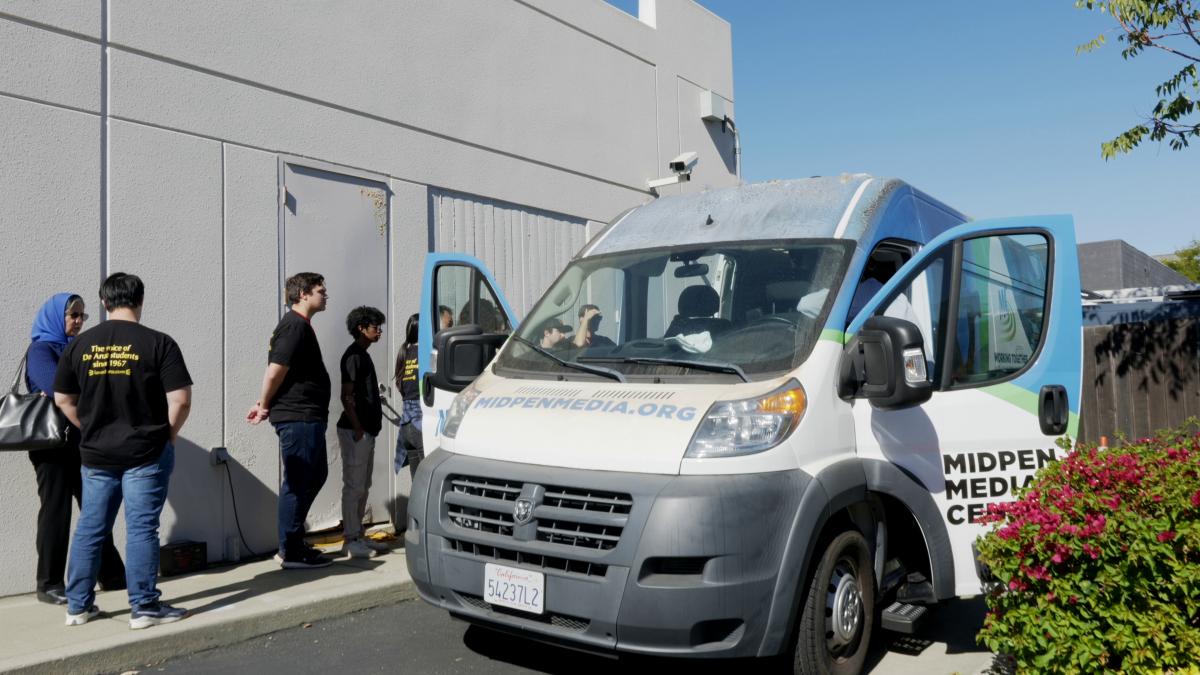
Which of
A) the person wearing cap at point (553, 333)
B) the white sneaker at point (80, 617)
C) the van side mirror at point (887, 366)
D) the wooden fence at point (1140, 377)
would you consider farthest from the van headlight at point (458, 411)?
the wooden fence at point (1140, 377)

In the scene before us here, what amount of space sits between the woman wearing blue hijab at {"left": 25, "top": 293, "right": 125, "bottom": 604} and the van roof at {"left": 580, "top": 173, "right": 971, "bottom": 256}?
126 inches

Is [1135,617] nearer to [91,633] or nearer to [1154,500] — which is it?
[1154,500]

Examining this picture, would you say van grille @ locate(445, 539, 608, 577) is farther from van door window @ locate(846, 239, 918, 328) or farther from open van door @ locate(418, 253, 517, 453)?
van door window @ locate(846, 239, 918, 328)

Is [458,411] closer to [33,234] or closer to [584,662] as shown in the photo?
[584,662]

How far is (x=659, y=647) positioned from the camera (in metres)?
3.50

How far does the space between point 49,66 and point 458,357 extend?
Result: 339 centimetres

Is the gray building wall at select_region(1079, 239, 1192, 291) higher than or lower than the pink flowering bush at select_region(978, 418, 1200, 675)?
higher

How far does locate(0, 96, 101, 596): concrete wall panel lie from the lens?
5.64 m

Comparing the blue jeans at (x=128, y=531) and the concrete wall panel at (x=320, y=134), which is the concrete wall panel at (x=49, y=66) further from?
the blue jeans at (x=128, y=531)

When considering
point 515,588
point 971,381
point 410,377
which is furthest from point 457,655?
point 410,377

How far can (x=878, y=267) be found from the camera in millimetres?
4855

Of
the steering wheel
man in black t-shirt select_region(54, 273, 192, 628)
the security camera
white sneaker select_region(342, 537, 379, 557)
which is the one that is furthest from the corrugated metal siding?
the steering wheel

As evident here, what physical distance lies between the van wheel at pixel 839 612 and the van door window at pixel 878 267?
1046 mm

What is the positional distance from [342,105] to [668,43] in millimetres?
5672
